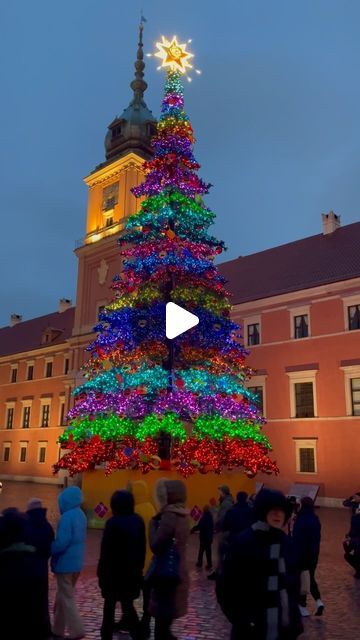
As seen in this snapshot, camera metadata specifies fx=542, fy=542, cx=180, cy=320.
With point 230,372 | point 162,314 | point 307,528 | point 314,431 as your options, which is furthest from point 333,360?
point 307,528

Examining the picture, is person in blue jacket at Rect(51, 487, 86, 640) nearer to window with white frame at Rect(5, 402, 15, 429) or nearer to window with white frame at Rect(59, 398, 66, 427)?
window with white frame at Rect(59, 398, 66, 427)

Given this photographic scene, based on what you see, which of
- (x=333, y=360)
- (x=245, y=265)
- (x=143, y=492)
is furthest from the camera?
(x=245, y=265)

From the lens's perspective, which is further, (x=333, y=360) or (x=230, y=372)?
(x=333, y=360)

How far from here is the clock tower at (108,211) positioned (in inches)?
1531

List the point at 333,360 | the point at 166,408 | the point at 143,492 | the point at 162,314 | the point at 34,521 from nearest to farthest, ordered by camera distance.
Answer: the point at 34,521
the point at 143,492
the point at 166,408
the point at 162,314
the point at 333,360

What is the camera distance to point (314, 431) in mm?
27141

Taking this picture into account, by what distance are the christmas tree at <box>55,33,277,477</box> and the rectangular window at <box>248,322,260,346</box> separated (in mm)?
14030

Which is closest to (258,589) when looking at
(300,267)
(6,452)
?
(300,267)

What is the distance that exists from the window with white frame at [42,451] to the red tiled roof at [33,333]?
7866 millimetres

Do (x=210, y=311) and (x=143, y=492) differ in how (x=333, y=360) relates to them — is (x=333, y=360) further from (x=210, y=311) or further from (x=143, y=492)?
(x=143, y=492)

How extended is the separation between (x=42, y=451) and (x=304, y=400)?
A: 22.9 metres

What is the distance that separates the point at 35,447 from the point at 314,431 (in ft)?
79.5

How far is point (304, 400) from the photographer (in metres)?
28.0

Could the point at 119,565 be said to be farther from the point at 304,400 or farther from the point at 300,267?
the point at 300,267
